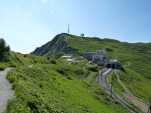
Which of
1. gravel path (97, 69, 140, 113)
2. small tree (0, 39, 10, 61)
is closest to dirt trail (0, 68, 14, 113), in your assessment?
gravel path (97, 69, 140, 113)

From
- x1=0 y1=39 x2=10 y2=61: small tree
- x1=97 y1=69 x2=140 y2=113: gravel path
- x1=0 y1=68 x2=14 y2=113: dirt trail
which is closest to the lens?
x1=0 y1=68 x2=14 y2=113: dirt trail

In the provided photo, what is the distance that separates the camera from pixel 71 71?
436 feet

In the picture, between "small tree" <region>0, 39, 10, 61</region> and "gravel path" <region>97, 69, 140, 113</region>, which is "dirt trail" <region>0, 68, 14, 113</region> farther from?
"small tree" <region>0, 39, 10, 61</region>

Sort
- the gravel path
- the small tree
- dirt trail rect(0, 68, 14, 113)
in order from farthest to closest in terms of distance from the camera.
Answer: the small tree
the gravel path
dirt trail rect(0, 68, 14, 113)

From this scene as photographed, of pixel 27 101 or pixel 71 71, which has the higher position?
pixel 27 101

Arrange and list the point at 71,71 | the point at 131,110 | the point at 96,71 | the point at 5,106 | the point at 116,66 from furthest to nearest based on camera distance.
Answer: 1. the point at 116,66
2. the point at 96,71
3. the point at 71,71
4. the point at 131,110
5. the point at 5,106

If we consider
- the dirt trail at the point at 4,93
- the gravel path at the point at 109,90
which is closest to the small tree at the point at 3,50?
the gravel path at the point at 109,90

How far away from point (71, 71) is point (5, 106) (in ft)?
341

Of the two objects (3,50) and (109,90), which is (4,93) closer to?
(3,50)

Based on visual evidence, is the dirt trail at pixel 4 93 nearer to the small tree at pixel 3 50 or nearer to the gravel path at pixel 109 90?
the gravel path at pixel 109 90

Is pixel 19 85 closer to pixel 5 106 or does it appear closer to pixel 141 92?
pixel 5 106

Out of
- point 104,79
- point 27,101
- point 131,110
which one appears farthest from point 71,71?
point 27,101

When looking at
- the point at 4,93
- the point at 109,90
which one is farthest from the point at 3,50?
the point at 4,93

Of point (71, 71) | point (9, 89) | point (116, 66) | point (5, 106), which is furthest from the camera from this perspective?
point (116, 66)
